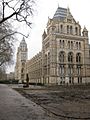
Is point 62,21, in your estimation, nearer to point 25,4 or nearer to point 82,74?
point 82,74

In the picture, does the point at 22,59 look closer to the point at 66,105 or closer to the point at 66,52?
the point at 66,52

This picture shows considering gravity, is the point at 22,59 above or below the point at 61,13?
below

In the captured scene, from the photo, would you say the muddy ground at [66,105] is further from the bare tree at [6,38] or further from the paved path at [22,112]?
the bare tree at [6,38]

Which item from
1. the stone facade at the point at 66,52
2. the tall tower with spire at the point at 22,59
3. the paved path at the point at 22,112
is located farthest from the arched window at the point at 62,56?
the tall tower with spire at the point at 22,59

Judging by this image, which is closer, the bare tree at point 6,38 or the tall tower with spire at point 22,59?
the bare tree at point 6,38

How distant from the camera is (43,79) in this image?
95.3 metres

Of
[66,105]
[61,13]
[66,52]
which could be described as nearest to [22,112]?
[66,105]

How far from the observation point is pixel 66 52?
86.1 metres

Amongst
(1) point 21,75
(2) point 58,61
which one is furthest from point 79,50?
(1) point 21,75

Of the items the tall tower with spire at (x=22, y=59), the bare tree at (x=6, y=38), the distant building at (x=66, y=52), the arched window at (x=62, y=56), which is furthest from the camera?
the tall tower with spire at (x=22, y=59)

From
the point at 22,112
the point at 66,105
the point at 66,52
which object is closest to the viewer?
the point at 22,112

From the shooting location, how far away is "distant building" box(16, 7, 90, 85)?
8400cm

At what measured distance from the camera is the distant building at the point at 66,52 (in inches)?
3307

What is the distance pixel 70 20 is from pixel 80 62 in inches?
695
